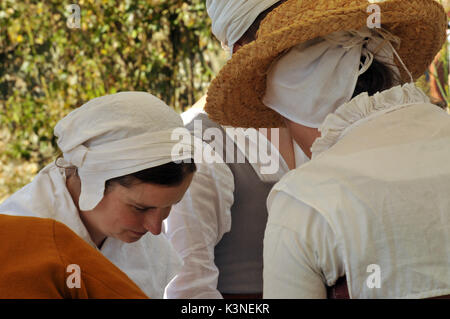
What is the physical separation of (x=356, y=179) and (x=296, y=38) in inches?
16.4

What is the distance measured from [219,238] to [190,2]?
3277 mm

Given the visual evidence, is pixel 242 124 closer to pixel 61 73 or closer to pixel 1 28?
pixel 61 73

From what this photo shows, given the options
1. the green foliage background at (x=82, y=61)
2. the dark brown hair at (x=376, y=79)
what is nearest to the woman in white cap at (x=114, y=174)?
the dark brown hair at (x=376, y=79)

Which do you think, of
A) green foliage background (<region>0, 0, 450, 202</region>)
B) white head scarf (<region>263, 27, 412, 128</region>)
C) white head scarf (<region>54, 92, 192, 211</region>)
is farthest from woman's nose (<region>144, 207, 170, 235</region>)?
green foliage background (<region>0, 0, 450, 202</region>)

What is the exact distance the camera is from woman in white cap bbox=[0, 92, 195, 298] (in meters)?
1.77

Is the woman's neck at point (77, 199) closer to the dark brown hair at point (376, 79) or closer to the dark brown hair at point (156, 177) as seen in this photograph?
the dark brown hair at point (156, 177)

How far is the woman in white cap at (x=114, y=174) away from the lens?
1.77m

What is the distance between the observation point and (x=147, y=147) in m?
1.78

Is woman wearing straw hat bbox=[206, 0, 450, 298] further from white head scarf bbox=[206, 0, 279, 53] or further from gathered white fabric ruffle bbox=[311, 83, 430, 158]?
white head scarf bbox=[206, 0, 279, 53]

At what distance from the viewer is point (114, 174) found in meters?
1.78

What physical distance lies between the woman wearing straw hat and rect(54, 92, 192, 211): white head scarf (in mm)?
530

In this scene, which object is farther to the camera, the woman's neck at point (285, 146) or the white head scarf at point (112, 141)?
the woman's neck at point (285, 146)

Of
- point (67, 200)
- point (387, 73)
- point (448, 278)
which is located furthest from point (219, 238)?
point (448, 278)
